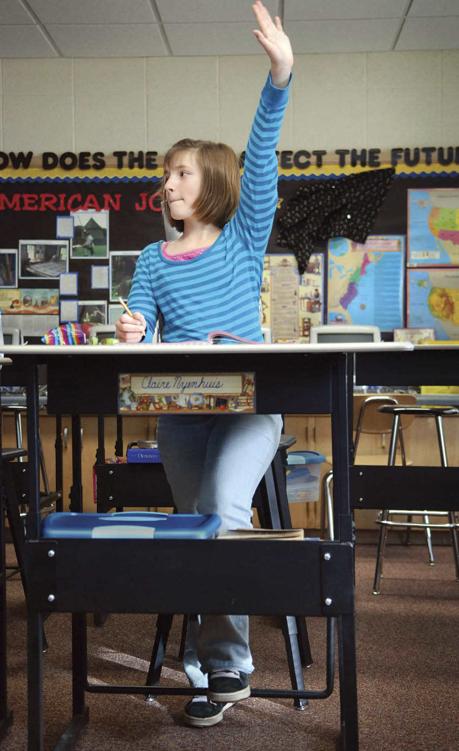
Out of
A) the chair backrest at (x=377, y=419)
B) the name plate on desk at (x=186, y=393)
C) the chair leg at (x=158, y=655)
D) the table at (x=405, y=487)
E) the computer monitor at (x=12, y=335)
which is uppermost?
the computer monitor at (x=12, y=335)

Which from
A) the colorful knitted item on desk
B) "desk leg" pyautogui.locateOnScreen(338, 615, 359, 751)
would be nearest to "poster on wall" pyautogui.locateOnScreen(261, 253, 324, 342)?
the colorful knitted item on desk

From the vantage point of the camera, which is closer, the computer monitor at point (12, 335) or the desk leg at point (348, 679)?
the desk leg at point (348, 679)

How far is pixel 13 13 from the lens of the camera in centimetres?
479

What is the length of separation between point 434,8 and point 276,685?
403 centimetres

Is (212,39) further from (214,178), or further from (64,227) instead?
(214,178)

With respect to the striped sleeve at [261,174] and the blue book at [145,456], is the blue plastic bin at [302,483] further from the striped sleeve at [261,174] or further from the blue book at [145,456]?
the striped sleeve at [261,174]

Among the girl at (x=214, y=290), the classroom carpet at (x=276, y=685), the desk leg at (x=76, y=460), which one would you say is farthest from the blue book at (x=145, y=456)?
the girl at (x=214, y=290)

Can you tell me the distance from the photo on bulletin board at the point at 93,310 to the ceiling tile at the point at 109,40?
1593mm

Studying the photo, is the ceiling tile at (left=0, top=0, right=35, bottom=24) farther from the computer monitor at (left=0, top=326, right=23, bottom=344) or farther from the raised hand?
the raised hand

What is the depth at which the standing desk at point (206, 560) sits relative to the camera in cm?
136

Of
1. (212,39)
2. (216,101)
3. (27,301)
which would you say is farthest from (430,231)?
(27,301)

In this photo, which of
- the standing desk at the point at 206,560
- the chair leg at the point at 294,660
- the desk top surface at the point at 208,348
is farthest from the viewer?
the chair leg at the point at 294,660

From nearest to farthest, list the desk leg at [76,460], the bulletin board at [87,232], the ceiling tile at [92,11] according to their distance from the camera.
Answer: the desk leg at [76,460]
the ceiling tile at [92,11]
the bulletin board at [87,232]

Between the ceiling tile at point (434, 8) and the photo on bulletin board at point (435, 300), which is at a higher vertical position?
the ceiling tile at point (434, 8)
